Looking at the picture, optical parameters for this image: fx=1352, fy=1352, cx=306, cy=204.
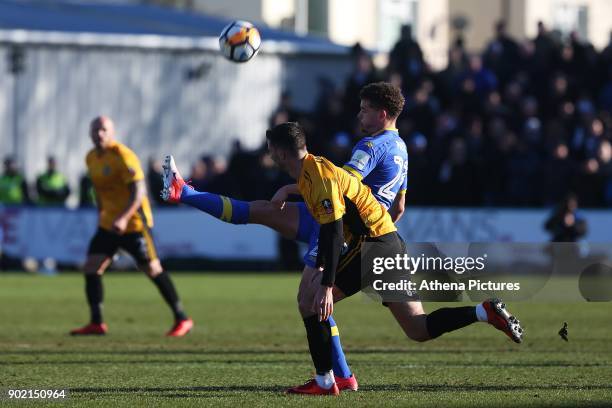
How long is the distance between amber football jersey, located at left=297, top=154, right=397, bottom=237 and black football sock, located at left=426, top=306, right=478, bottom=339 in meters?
0.67

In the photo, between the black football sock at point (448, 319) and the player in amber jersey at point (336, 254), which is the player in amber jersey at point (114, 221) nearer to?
the player in amber jersey at point (336, 254)

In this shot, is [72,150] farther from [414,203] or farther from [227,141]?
[414,203]

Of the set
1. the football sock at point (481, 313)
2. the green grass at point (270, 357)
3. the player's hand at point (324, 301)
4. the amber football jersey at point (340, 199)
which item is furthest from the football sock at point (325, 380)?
the football sock at point (481, 313)

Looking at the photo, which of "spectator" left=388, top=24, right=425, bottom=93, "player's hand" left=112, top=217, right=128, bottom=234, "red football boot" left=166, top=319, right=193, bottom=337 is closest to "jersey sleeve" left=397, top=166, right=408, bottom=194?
"player's hand" left=112, top=217, right=128, bottom=234

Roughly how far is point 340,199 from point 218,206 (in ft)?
5.03

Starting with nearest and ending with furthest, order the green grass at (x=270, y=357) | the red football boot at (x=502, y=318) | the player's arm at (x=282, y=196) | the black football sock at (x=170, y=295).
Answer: the red football boot at (x=502, y=318) < the green grass at (x=270, y=357) < the player's arm at (x=282, y=196) < the black football sock at (x=170, y=295)

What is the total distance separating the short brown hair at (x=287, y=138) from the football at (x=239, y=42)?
8.70 ft

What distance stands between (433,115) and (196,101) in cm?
767

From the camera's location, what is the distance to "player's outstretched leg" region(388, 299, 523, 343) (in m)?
9.10

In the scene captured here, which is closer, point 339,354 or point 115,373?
point 339,354

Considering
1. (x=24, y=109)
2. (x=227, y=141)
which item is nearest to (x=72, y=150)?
(x=24, y=109)

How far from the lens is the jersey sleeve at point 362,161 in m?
9.23

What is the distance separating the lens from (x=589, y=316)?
1638cm

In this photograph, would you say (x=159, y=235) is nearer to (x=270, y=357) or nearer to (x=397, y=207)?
(x=270, y=357)
